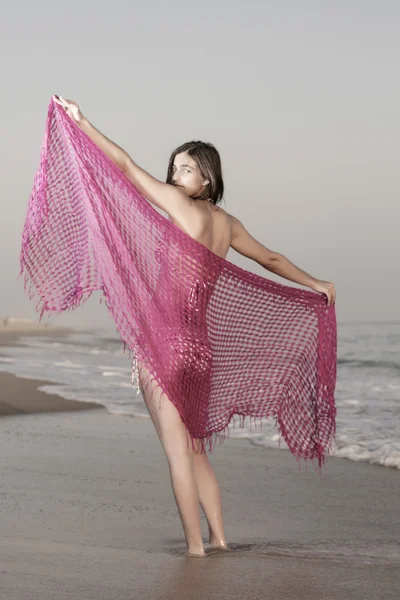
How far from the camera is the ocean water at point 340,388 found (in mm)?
6918

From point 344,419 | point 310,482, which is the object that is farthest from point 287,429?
point 344,419

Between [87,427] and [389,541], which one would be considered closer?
→ [389,541]

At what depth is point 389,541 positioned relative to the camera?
4.17 meters

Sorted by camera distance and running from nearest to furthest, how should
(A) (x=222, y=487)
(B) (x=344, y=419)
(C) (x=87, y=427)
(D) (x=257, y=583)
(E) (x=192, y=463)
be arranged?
(D) (x=257, y=583), (E) (x=192, y=463), (A) (x=222, y=487), (C) (x=87, y=427), (B) (x=344, y=419)

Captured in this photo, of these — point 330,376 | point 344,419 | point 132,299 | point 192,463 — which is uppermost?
point 132,299

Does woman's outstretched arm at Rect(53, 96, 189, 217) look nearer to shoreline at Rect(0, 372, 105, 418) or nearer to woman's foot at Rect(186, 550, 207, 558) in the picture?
woman's foot at Rect(186, 550, 207, 558)

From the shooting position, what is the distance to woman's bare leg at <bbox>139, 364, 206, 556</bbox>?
3557 mm

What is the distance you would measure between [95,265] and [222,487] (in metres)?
1.90

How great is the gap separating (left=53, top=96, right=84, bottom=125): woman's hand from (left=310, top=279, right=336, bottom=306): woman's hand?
1270mm

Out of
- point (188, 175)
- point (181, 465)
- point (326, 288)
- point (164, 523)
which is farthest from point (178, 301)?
point (164, 523)

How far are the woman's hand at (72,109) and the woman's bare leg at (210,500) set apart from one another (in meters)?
1.49

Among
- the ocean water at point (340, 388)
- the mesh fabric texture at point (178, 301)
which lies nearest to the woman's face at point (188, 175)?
the mesh fabric texture at point (178, 301)

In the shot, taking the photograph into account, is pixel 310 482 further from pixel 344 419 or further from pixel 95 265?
pixel 344 419

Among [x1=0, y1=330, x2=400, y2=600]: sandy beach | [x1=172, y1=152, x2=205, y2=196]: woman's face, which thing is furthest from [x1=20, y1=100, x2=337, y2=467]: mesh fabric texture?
[x1=0, y1=330, x2=400, y2=600]: sandy beach
